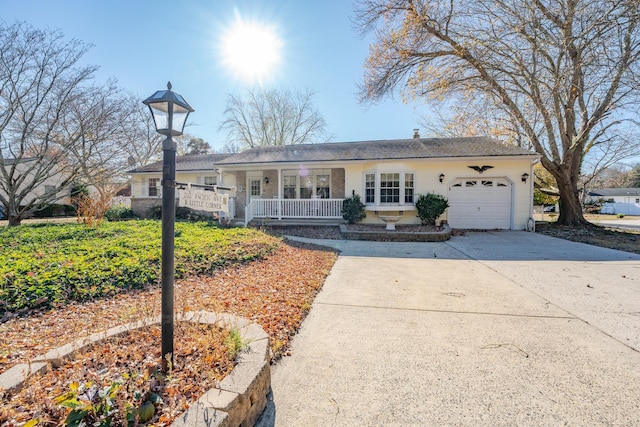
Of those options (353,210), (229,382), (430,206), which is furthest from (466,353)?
(430,206)

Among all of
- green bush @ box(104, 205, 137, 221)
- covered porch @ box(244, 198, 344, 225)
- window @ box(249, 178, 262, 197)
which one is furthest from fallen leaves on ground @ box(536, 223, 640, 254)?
green bush @ box(104, 205, 137, 221)

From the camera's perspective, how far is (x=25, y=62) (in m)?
11.1

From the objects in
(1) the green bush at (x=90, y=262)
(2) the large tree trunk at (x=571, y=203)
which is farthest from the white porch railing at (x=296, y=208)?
(2) the large tree trunk at (x=571, y=203)

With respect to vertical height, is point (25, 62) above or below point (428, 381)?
above

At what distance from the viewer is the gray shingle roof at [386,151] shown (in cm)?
1247

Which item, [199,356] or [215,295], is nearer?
[199,356]

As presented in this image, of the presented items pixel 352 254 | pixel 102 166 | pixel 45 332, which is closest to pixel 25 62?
pixel 102 166

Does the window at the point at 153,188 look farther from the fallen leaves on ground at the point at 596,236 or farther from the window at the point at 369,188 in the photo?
the fallen leaves on ground at the point at 596,236

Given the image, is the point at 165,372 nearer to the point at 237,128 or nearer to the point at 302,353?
the point at 302,353

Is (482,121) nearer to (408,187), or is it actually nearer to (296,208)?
(408,187)

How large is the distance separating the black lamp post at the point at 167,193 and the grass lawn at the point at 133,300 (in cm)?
29

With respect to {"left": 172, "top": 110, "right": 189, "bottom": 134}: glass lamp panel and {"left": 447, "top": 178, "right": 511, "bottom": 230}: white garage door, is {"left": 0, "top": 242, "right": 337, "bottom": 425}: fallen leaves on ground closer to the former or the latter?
{"left": 172, "top": 110, "right": 189, "bottom": 134}: glass lamp panel

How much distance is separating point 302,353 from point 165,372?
4.32ft

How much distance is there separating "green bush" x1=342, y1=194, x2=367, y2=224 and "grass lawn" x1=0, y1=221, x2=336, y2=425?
4.65 m
